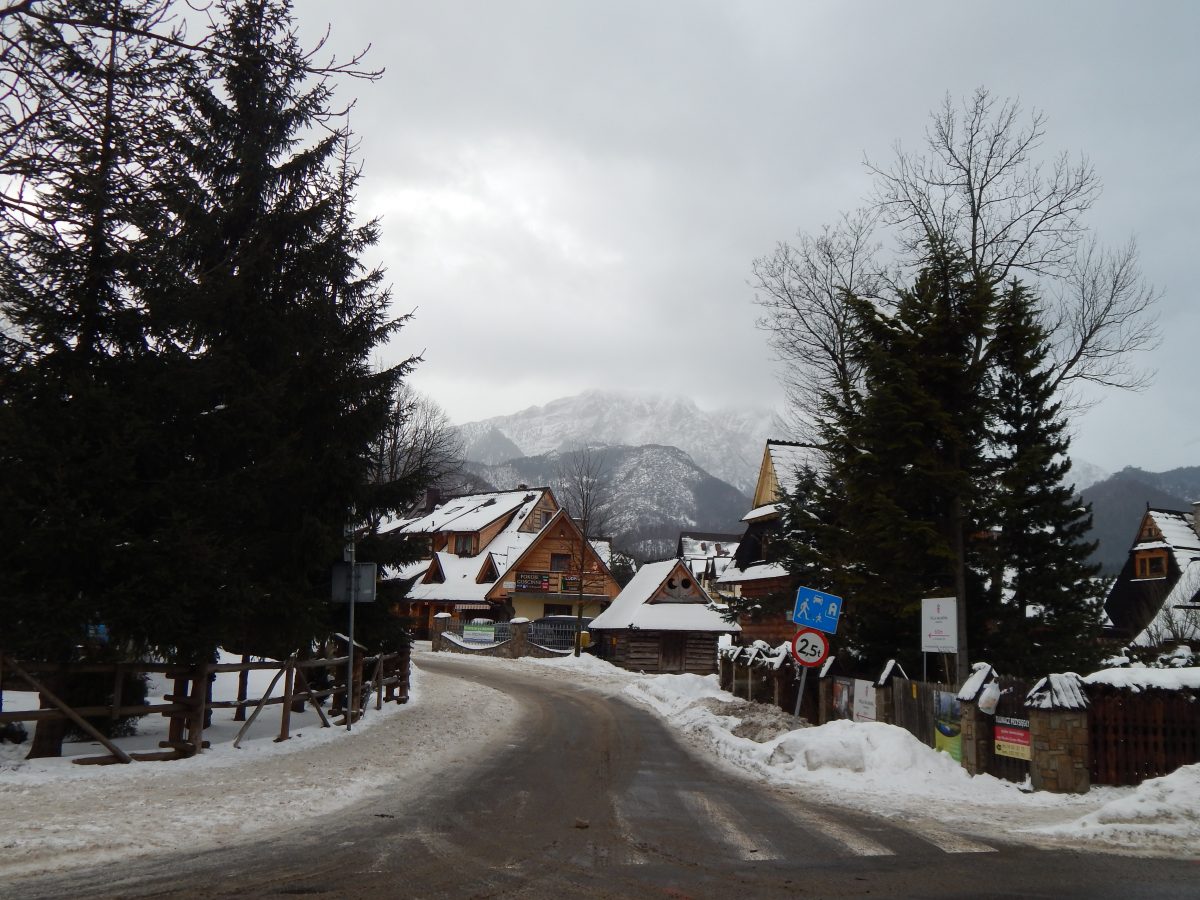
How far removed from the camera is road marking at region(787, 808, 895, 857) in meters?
8.38

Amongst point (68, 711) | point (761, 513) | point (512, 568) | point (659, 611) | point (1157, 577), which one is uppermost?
point (761, 513)

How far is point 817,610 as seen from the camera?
17.3 m

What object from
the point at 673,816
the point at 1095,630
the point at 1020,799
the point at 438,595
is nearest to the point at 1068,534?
the point at 1095,630

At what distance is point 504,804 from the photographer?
10.4m

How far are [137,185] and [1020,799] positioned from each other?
12.3m

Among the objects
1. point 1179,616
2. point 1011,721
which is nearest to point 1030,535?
point 1011,721

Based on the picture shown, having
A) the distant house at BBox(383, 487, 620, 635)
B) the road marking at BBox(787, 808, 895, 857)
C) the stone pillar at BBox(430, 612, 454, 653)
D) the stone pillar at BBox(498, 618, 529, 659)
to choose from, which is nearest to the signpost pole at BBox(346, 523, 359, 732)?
the road marking at BBox(787, 808, 895, 857)

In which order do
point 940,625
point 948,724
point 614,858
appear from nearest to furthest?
1. point 614,858
2. point 948,724
3. point 940,625

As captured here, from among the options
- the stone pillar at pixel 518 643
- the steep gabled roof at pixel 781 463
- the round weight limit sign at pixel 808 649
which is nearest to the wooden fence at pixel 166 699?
the round weight limit sign at pixel 808 649

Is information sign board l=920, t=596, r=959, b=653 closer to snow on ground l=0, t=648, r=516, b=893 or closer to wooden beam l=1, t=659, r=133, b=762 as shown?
snow on ground l=0, t=648, r=516, b=893

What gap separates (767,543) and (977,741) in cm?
2463

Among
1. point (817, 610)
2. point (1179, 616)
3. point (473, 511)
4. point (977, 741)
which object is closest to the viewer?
point (977, 741)

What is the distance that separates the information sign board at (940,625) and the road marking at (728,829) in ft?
17.9

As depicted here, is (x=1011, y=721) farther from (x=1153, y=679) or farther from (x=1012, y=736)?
(x=1153, y=679)
